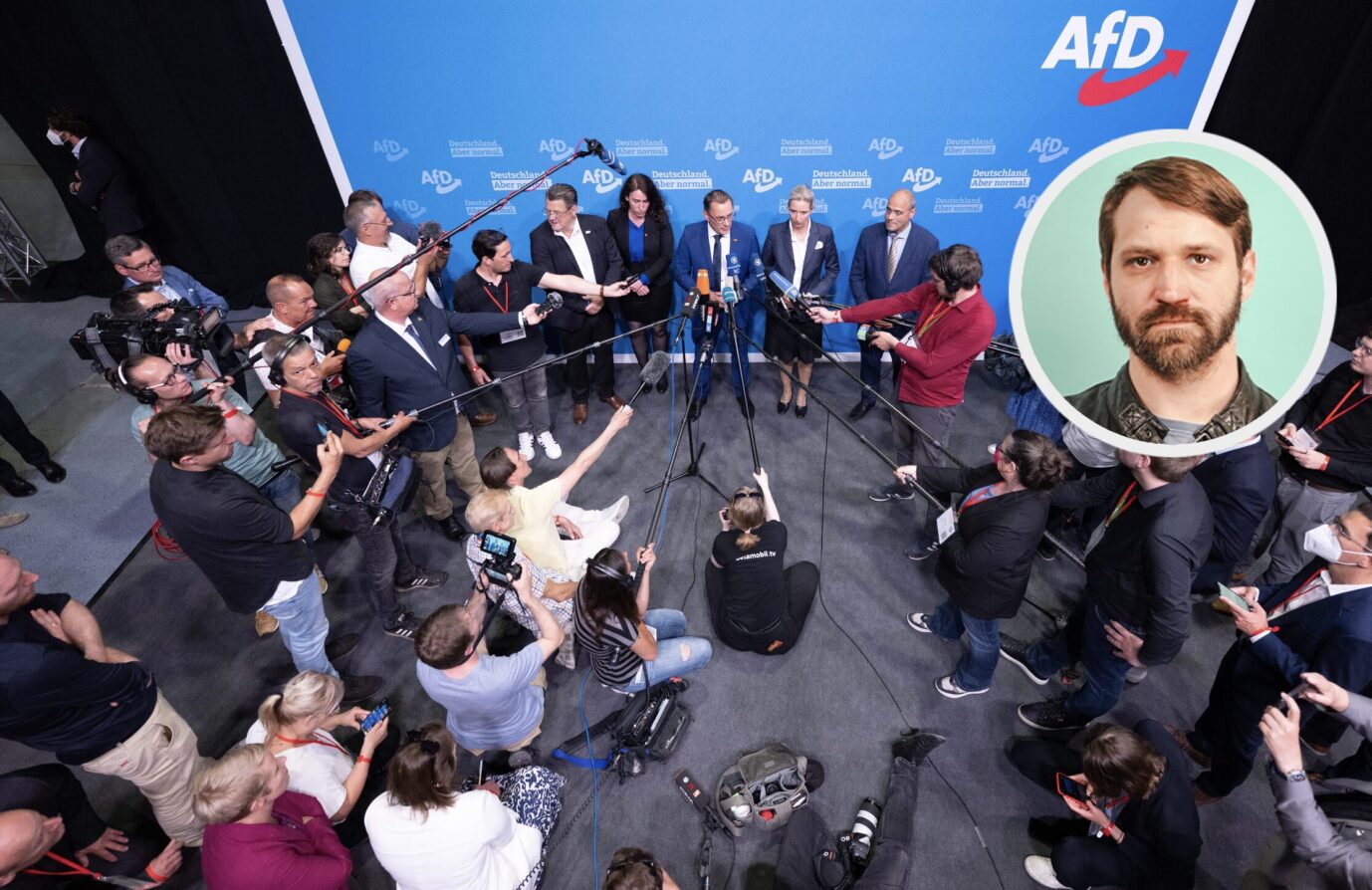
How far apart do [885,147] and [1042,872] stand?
429 cm

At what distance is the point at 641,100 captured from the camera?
14.9 feet

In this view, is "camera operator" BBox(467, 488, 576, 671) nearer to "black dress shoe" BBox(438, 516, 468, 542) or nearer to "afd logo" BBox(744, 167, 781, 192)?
"black dress shoe" BBox(438, 516, 468, 542)

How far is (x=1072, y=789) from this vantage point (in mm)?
2598

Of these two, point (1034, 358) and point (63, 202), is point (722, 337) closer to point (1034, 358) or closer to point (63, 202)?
point (1034, 358)

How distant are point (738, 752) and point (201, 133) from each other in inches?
251

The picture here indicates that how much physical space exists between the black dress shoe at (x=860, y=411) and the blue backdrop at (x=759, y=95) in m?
1.34

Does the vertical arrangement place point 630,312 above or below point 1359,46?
below

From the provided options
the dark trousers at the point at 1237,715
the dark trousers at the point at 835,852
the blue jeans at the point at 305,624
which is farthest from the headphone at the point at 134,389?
the dark trousers at the point at 1237,715

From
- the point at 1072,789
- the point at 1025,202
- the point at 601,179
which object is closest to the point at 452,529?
the point at 601,179

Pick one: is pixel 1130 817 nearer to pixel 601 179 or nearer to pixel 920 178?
pixel 920 178

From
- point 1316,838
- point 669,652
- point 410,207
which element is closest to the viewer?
point 1316,838

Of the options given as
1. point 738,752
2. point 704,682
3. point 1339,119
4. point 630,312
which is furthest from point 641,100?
point 1339,119

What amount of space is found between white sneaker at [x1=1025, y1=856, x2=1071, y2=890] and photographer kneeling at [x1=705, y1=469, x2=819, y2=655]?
129cm

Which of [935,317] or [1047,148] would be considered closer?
[935,317]
